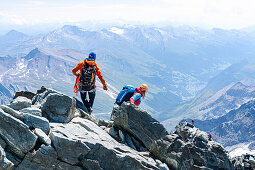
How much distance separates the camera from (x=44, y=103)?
17.4 metres

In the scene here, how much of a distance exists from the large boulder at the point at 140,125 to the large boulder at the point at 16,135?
7.06 meters

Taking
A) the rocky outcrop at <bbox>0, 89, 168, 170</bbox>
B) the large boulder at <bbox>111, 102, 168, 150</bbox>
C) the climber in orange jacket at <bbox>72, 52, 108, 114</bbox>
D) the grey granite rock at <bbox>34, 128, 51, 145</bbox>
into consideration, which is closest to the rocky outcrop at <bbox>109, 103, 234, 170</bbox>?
the large boulder at <bbox>111, 102, 168, 150</bbox>

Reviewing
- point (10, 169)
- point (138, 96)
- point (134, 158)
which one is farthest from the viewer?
point (138, 96)

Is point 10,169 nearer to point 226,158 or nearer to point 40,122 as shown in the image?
point 40,122

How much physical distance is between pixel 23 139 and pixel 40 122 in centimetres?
161

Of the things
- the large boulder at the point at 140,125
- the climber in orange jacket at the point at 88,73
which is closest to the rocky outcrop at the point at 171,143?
the large boulder at the point at 140,125

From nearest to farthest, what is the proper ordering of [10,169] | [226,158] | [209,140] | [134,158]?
[10,169] < [134,158] < [226,158] < [209,140]

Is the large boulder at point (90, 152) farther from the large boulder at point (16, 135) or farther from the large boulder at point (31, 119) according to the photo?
the large boulder at point (16, 135)

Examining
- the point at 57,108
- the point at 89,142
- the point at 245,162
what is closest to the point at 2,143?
the point at 57,108

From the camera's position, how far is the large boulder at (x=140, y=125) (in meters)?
18.5

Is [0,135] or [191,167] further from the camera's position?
[191,167]

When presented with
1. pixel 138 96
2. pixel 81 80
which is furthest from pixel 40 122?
pixel 138 96

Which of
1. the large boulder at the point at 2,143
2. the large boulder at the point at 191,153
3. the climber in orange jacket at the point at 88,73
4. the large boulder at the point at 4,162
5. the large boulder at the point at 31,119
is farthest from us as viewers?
the climber in orange jacket at the point at 88,73

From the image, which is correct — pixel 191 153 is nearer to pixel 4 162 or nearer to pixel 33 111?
pixel 33 111
